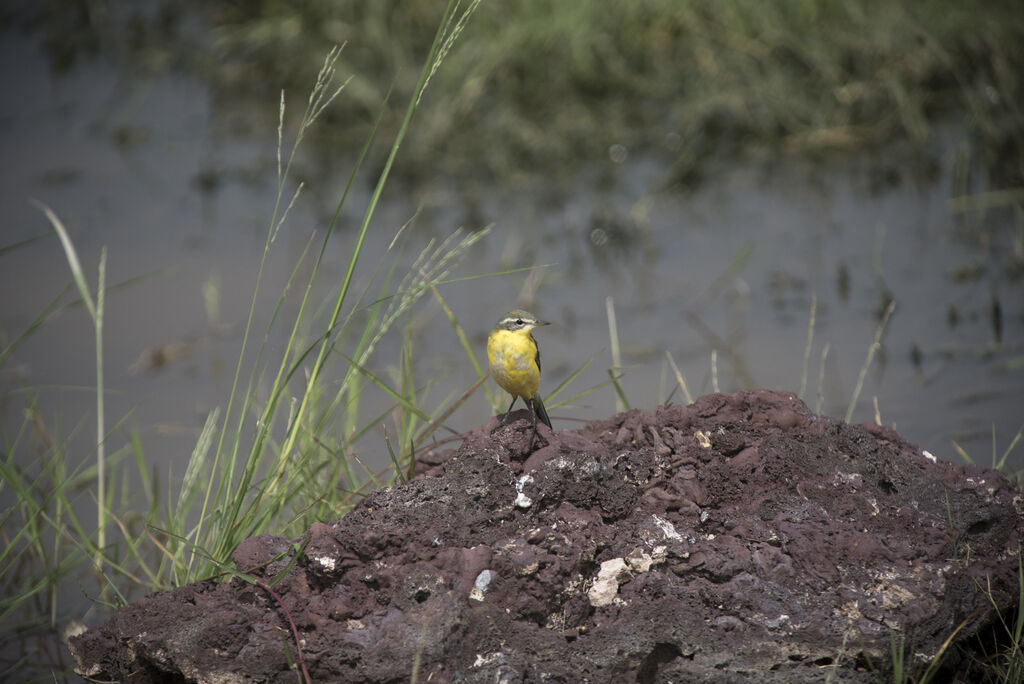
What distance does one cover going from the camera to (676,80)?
8.35 metres

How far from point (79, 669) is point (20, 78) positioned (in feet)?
28.0

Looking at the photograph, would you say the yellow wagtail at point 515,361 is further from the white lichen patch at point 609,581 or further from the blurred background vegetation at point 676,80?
the blurred background vegetation at point 676,80

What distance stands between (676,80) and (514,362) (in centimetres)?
593

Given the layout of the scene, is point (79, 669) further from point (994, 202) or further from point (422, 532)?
point (994, 202)

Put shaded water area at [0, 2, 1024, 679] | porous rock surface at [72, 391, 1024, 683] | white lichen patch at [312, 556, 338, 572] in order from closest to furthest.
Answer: porous rock surface at [72, 391, 1024, 683]
white lichen patch at [312, 556, 338, 572]
shaded water area at [0, 2, 1024, 679]

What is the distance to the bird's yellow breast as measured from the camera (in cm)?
301

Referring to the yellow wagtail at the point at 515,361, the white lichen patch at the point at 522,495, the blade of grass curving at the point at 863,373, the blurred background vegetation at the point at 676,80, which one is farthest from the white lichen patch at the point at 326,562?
the blurred background vegetation at the point at 676,80

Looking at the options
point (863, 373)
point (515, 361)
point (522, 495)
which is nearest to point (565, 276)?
point (863, 373)

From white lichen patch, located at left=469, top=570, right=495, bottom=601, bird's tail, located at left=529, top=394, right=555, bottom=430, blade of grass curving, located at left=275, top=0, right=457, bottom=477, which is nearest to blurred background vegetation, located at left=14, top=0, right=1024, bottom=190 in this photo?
bird's tail, located at left=529, top=394, right=555, bottom=430

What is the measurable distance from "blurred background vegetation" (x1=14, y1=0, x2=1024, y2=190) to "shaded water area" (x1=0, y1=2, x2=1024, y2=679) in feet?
0.65

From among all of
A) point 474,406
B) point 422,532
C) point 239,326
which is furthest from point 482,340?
point 422,532

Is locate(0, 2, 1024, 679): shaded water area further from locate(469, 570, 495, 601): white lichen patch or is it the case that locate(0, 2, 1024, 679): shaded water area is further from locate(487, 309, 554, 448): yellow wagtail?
locate(469, 570, 495, 601): white lichen patch

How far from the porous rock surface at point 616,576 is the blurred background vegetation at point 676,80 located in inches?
200

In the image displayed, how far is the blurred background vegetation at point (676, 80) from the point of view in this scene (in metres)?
7.88
